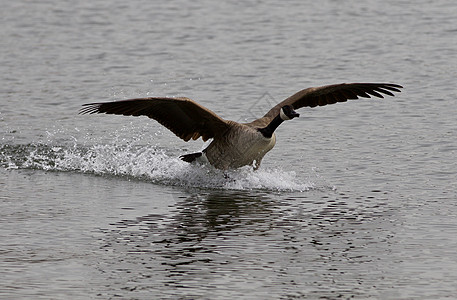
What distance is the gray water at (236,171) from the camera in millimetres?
7160

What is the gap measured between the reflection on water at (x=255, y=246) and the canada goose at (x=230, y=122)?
32.6 inches

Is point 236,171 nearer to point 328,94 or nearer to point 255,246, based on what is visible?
point 328,94

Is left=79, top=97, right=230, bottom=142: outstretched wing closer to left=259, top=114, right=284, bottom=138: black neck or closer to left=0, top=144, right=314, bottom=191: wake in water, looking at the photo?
left=0, top=144, right=314, bottom=191: wake in water

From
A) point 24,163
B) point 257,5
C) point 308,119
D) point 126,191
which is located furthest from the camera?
point 257,5

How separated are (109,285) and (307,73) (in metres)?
9.20

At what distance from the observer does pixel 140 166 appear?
11023 mm

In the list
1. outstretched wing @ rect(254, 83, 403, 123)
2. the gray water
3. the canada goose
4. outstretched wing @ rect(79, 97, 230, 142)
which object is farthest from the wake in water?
outstretched wing @ rect(254, 83, 403, 123)

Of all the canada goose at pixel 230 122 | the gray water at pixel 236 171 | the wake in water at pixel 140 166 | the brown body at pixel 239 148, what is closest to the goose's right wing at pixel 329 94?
the canada goose at pixel 230 122

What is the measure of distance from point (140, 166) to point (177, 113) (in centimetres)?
97

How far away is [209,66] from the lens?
1620 centimetres

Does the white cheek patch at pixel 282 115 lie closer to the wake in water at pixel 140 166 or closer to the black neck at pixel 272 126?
the black neck at pixel 272 126

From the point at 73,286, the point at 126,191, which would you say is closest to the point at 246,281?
the point at 73,286

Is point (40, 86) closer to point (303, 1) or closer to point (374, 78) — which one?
point (374, 78)

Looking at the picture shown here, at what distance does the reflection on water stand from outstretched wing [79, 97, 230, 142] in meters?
1.08
